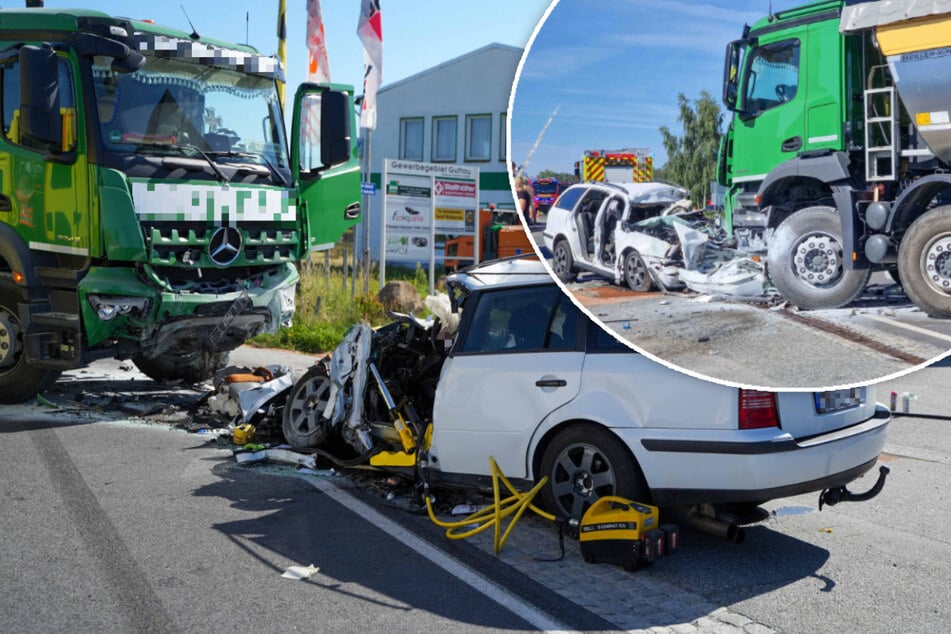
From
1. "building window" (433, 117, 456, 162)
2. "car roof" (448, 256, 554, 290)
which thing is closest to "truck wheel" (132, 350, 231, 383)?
"car roof" (448, 256, 554, 290)

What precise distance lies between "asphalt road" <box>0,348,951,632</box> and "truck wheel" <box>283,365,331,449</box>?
371 millimetres

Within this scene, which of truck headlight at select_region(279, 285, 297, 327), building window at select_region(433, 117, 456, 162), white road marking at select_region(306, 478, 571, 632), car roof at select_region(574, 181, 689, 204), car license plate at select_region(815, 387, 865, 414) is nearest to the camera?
car roof at select_region(574, 181, 689, 204)

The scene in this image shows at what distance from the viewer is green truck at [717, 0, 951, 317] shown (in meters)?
1.46

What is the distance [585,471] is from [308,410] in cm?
293

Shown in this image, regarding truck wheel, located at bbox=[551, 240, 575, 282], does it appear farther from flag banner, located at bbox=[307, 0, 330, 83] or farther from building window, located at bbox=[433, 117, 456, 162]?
building window, located at bbox=[433, 117, 456, 162]

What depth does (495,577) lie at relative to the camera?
487 centimetres

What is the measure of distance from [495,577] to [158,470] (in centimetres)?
319

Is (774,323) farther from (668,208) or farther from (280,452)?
(280,452)

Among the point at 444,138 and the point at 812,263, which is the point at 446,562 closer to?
the point at 812,263

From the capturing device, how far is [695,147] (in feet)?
5.29

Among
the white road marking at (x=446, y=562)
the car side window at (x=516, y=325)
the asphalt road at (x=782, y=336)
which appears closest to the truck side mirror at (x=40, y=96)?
the white road marking at (x=446, y=562)

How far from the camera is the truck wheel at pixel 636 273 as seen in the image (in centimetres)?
174

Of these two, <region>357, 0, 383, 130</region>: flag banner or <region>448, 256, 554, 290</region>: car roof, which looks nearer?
<region>448, 256, 554, 290</region>: car roof

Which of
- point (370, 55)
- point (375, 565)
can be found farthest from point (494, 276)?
point (370, 55)
